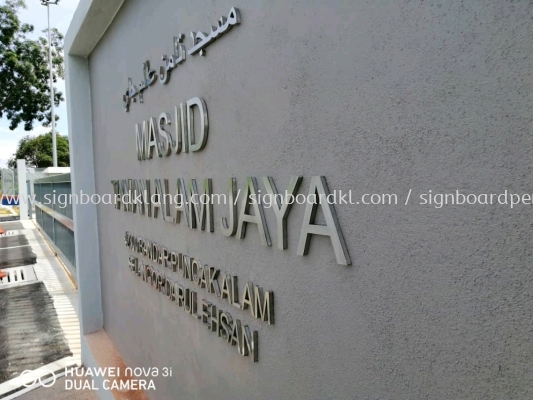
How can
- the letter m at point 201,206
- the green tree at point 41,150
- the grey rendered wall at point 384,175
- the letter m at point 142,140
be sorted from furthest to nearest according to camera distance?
the green tree at point 41,150
the letter m at point 142,140
the letter m at point 201,206
the grey rendered wall at point 384,175

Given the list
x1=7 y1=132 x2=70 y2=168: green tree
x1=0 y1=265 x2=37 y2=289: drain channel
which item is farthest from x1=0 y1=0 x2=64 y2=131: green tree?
x1=0 y1=265 x2=37 y2=289: drain channel

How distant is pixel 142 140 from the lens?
3156mm

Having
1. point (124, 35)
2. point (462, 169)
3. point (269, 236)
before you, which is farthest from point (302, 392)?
point (124, 35)

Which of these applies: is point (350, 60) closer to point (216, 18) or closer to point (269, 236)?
point (269, 236)

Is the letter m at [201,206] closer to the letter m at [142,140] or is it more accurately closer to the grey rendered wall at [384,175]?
the grey rendered wall at [384,175]

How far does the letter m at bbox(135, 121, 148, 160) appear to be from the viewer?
120 inches

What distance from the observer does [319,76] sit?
4.63 feet

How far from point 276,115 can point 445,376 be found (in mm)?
1079

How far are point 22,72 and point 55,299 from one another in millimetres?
24042

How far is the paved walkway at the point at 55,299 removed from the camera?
4.05 meters

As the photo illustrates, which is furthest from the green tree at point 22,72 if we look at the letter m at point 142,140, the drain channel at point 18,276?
the letter m at point 142,140

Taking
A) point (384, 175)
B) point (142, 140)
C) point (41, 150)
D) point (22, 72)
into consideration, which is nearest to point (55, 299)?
point (142, 140)

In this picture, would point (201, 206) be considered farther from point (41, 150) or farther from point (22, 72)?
point (41, 150)

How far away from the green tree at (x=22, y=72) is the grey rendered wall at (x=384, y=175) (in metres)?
28.5
